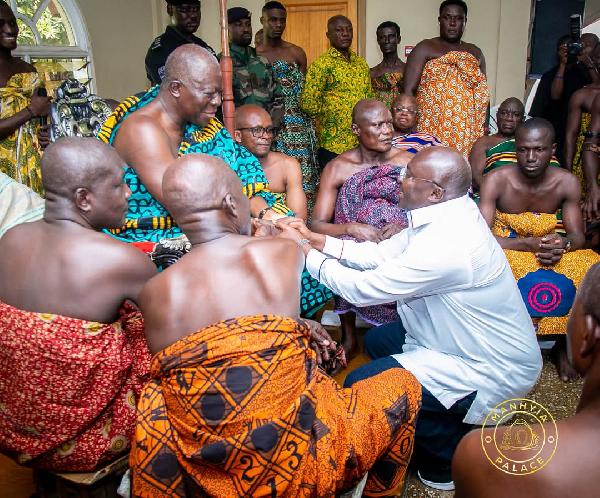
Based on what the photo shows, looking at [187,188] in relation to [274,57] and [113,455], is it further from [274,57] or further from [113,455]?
[274,57]

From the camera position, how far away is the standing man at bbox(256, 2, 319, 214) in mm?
4680

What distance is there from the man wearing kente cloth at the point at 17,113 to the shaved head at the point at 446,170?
2855mm

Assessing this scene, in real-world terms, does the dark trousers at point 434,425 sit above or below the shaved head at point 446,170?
below

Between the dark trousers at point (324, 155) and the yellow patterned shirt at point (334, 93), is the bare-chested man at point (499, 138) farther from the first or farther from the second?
the dark trousers at point (324, 155)

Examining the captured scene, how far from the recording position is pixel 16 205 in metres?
2.80

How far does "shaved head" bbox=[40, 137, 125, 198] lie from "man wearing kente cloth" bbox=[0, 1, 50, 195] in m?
2.16

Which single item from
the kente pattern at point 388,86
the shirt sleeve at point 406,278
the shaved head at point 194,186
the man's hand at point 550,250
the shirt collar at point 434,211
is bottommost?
the man's hand at point 550,250

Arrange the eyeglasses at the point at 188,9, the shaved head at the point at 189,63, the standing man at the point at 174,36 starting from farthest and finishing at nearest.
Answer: the eyeglasses at the point at 188,9
the standing man at the point at 174,36
the shaved head at the point at 189,63

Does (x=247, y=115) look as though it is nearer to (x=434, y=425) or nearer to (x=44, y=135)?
(x=44, y=135)

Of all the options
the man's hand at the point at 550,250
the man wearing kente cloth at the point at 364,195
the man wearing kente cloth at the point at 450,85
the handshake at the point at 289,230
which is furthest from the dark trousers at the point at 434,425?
the man wearing kente cloth at the point at 450,85

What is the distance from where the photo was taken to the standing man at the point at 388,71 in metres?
5.09

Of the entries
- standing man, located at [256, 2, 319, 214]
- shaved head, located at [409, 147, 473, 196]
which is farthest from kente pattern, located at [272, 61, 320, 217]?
shaved head, located at [409, 147, 473, 196]

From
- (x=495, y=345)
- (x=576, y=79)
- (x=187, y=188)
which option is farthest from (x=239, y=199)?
(x=576, y=79)

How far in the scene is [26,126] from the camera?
12.4 ft
